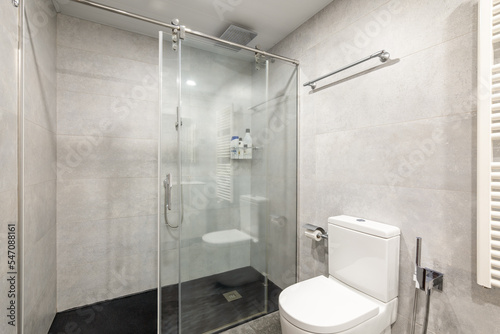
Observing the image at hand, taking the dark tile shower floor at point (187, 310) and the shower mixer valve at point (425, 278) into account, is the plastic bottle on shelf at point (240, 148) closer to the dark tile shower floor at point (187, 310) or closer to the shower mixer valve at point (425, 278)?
the dark tile shower floor at point (187, 310)

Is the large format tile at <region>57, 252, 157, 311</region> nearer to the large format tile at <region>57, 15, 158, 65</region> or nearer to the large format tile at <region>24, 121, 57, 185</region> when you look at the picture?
the large format tile at <region>24, 121, 57, 185</region>

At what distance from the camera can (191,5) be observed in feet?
5.57

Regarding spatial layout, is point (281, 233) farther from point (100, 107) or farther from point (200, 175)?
point (100, 107)

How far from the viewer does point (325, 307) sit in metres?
1.19

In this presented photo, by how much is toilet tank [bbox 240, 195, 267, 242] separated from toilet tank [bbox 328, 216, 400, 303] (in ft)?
1.82

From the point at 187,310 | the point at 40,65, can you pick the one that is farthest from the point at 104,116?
the point at 187,310

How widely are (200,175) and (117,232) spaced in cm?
113

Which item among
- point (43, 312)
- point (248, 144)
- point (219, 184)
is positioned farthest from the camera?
point (248, 144)

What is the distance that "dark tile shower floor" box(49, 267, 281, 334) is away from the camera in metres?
1.57

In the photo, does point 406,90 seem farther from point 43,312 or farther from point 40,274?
point 43,312

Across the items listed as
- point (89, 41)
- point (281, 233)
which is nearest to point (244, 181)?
point (281, 233)

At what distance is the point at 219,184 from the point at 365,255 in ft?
3.38

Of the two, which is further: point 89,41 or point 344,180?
point 89,41

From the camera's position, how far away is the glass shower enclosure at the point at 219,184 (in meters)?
1.52
